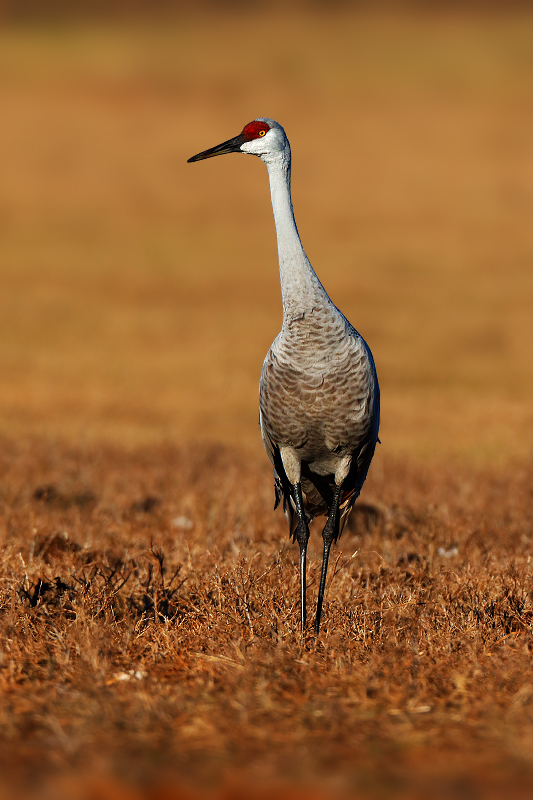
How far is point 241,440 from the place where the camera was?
11352 mm

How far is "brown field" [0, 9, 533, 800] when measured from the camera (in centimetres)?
323

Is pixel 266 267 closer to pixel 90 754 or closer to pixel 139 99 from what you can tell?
pixel 139 99

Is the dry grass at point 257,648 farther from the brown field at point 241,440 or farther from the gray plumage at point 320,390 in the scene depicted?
the gray plumage at point 320,390

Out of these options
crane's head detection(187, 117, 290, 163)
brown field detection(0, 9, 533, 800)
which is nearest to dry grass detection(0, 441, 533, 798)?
brown field detection(0, 9, 533, 800)

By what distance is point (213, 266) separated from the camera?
22.9 meters

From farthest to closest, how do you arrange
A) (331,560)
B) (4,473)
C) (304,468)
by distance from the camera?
(4,473), (331,560), (304,468)

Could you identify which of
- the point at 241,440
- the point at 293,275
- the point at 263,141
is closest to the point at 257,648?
the point at 293,275

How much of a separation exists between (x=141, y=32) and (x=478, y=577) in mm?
43263

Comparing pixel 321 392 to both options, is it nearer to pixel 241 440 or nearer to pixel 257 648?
pixel 257 648

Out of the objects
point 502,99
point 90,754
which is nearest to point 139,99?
point 502,99

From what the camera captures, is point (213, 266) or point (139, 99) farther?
point (139, 99)

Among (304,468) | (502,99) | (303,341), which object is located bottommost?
(304,468)

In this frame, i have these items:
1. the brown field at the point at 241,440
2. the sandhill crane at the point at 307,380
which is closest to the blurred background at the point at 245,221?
the brown field at the point at 241,440

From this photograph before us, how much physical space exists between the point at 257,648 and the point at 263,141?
2889 millimetres
